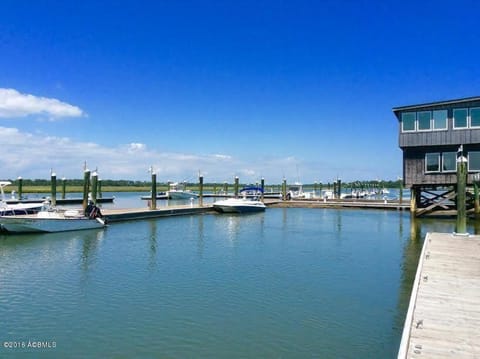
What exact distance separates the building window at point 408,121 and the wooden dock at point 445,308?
1945 cm

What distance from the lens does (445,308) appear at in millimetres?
8609

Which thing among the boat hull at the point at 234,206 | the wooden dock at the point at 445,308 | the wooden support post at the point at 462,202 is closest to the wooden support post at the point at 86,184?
the boat hull at the point at 234,206

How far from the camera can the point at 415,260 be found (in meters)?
20.2

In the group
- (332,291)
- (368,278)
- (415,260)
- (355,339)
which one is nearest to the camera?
(355,339)

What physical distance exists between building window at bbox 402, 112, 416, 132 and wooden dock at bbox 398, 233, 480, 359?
63.8ft

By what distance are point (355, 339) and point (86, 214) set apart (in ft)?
86.6

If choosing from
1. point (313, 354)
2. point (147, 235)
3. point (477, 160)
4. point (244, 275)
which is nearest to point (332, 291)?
point (244, 275)

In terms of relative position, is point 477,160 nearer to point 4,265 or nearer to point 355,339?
point 355,339

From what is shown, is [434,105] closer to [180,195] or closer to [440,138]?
[440,138]

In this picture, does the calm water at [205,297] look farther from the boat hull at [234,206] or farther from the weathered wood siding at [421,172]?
the boat hull at [234,206]

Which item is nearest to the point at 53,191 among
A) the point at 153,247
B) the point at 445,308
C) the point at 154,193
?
the point at 154,193

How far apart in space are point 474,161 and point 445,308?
86.5 feet

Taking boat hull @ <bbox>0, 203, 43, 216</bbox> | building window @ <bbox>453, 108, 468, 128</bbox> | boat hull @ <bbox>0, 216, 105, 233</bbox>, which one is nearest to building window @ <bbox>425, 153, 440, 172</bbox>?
building window @ <bbox>453, 108, 468, 128</bbox>

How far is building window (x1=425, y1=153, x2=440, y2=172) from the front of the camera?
3219cm
